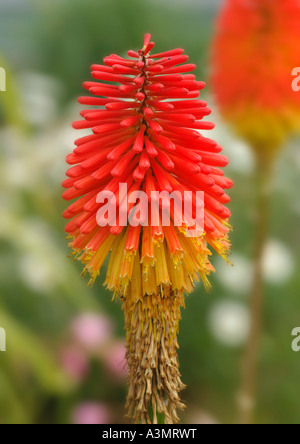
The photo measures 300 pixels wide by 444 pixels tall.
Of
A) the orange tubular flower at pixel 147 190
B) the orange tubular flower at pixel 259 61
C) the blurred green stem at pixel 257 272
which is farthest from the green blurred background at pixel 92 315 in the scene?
the orange tubular flower at pixel 147 190

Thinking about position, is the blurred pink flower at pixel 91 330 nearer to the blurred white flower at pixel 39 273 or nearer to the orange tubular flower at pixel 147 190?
the blurred white flower at pixel 39 273

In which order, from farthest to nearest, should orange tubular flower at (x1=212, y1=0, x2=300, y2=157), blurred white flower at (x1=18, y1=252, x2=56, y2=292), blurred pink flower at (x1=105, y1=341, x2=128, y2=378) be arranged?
blurred pink flower at (x1=105, y1=341, x2=128, y2=378), blurred white flower at (x1=18, y1=252, x2=56, y2=292), orange tubular flower at (x1=212, y1=0, x2=300, y2=157)

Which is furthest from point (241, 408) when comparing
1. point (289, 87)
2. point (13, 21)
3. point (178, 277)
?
point (13, 21)

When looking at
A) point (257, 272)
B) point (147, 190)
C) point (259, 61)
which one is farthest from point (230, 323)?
point (147, 190)

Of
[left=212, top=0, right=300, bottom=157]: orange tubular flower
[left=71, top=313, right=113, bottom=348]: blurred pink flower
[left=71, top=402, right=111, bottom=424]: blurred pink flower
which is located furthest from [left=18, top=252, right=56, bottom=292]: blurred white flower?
[left=212, top=0, right=300, bottom=157]: orange tubular flower

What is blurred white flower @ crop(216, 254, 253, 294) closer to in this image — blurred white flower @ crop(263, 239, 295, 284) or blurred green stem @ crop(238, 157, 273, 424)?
blurred white flower @ crop(263, 239, 295, 284)

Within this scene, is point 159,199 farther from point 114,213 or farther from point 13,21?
point 13,21
